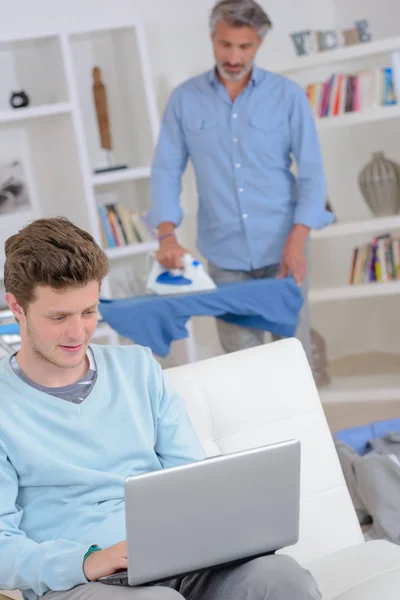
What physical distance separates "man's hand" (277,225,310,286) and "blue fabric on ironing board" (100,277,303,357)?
0.42ft

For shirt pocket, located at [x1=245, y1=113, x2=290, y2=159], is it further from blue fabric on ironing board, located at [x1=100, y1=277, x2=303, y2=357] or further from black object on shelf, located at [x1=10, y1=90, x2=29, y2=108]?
black object on shelf, located at [x1=10, y1=90, x2=29, y2=108]

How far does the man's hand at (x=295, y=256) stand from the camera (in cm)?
338

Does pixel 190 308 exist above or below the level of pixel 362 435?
above

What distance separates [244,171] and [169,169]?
10.6 inches

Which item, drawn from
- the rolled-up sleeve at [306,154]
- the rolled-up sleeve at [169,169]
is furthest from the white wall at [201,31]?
the rolled-up sleeve at [306,154]

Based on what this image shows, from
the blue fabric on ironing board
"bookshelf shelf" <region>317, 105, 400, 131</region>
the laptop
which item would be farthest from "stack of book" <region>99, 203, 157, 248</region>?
the laptop

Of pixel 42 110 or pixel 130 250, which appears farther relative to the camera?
pixel 130 250

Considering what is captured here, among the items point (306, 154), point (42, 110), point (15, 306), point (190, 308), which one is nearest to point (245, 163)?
point (306, 154)

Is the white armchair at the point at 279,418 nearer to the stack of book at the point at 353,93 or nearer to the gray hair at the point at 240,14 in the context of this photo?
the gray hair at the point at 240,14

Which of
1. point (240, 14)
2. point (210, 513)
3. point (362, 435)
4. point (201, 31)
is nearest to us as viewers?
point (210, 513)

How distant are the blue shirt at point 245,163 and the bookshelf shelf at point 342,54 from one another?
1105 millimetres

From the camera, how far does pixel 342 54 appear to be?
15.2ft

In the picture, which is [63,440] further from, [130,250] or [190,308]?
[130,250]

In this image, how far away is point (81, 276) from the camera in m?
1.74
